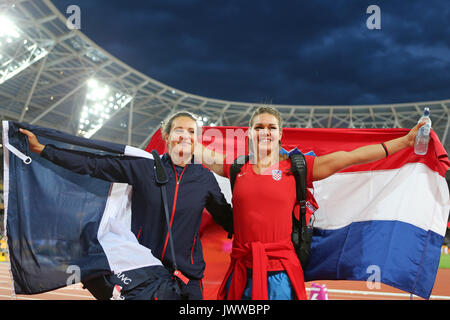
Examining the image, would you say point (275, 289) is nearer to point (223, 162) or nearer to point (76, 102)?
point (223, 162)

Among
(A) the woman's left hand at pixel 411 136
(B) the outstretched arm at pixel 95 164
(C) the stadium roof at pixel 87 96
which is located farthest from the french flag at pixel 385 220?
(C) the stadium roof at pixel 87 96

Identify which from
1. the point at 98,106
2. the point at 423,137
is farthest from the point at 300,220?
the point at 98,106

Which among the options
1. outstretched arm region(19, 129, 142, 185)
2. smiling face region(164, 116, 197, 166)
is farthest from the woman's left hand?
outstretched arm region(19, 129, 142, 185)

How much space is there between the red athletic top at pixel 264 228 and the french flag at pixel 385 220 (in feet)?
2.68

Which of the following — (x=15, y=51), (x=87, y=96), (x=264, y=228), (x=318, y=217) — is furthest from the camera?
(x=87, y=96)

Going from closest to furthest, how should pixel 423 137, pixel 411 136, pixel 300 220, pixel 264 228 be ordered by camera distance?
1. pixel 264 228
2. pixel 300 220
3. pixel 411 136
4. pixel 423 137

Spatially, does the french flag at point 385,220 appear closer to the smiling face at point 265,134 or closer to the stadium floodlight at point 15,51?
the smiling face at point 265,134

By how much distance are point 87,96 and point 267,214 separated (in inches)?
1022

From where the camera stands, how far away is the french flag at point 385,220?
2.90 meters

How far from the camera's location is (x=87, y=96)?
84.6ft

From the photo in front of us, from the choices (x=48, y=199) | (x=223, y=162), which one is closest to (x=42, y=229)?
(x=48, y=199)

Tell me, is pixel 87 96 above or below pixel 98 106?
above

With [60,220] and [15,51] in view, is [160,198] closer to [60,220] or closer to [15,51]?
[60,220]

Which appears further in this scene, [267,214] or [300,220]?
[300,220]
